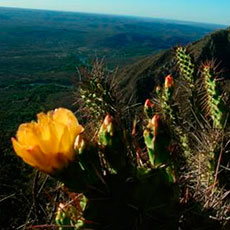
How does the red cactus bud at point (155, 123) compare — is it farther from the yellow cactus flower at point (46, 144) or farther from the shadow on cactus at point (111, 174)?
the yellow cactus flower at point (46, 144)

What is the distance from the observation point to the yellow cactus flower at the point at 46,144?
1.44m

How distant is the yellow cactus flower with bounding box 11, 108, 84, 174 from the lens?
4.73ft

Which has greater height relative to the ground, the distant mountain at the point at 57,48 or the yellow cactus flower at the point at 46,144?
the yellow cactus flower at the point at 46,144

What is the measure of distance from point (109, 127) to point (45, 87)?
83727mm

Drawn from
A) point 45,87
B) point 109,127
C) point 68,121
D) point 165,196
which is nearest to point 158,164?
point 165,196

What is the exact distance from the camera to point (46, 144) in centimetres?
146

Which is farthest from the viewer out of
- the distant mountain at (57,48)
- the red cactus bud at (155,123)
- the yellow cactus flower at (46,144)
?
the distant mountain at (57,48)

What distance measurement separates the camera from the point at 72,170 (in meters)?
1.54

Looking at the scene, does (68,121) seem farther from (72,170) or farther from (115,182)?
(115,182)

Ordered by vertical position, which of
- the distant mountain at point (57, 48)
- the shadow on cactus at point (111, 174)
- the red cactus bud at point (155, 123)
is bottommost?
the distant mountain at point (57, 48)

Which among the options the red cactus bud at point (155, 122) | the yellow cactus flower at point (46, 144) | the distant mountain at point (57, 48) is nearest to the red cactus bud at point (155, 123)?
the red cactus bud at point (155, 122)

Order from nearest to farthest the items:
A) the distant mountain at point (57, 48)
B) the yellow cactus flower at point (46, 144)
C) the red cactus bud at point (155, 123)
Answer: the yellow cactus flower at point (46, 144) < the red cactus bud at point (155, 123) < the distant mountain at point (57, 48)

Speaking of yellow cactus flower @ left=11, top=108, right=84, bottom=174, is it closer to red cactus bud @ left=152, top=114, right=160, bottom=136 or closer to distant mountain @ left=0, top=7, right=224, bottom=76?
red cactus bud @ left=152, top=114, right=160, bottom=136

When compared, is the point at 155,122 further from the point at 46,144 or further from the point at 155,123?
the point at 46,144
